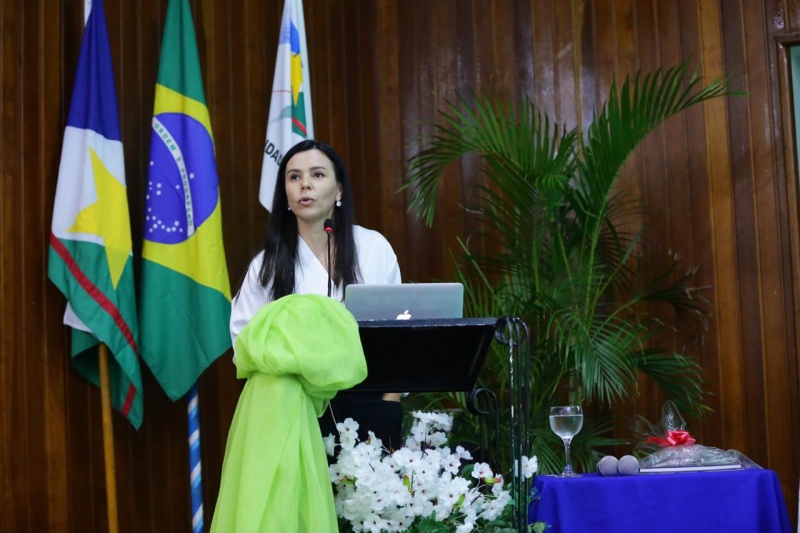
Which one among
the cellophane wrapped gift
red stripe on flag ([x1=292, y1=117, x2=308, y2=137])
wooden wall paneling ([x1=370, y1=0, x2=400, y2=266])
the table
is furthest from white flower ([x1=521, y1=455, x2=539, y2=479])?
wooden wall paneling ([x1=370, y1=0, x2=400, y2=266])

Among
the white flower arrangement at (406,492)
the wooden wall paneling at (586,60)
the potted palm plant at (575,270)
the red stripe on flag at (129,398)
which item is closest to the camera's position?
the white flower arrangement at (406,492)

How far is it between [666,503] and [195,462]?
6.04 ft

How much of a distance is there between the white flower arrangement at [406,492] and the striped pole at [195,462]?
1.51 meters

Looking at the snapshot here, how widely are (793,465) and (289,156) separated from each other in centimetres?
245

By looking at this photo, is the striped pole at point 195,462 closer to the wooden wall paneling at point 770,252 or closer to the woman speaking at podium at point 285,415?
the woman speaking at podium at point 285,415

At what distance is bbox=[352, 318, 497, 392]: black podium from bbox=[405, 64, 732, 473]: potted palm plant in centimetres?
109

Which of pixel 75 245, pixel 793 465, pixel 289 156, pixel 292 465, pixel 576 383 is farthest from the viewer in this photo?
pixel 793 465

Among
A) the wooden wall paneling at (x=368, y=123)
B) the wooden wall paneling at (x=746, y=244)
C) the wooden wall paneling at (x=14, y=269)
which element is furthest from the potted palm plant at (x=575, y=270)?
the wooden wall paneling at (x=14, y=269)

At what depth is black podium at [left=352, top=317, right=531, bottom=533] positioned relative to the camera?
214 cm

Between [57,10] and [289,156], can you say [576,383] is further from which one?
[57,10]

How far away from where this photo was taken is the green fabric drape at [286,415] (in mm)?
1929

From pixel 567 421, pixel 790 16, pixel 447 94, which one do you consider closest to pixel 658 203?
pixel 790 16

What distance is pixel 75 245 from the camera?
3311mm

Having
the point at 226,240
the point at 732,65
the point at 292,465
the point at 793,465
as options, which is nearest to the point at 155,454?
the point at 226,240
